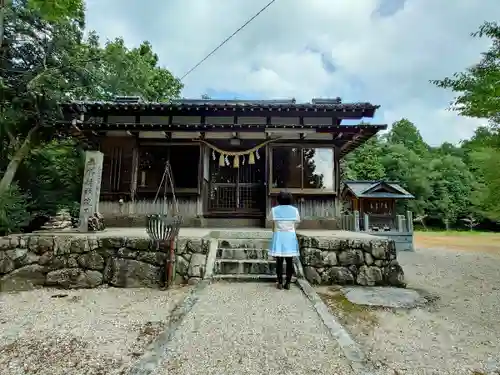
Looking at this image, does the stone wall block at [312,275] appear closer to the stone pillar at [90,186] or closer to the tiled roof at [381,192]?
the stone pillar at [90,186]

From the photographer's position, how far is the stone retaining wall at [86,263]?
5273 mm

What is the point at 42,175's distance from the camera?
34.1 feet

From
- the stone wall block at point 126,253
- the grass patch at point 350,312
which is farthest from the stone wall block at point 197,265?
→ the grass patch at point 350,312

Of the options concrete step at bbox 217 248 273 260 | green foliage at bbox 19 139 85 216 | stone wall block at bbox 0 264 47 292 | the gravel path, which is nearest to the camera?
the gravel path

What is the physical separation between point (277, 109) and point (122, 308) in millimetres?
6835

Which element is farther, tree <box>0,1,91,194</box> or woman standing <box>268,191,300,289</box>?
tree <box>0,1,91,194</box>

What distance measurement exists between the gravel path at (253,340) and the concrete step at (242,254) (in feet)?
4.71

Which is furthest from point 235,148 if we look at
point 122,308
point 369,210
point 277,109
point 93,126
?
point 369,210

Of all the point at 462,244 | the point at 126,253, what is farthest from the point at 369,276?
the point at 462,244

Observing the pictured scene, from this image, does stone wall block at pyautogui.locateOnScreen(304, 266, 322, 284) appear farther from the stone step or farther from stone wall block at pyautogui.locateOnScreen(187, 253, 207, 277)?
stone wall block at pyautogui.locateOnScreen(187, 253, 207, 277)

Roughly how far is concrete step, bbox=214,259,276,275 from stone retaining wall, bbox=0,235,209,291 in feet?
1.24

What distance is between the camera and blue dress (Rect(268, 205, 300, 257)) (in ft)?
15.2

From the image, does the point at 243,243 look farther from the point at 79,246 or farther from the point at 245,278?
the point at 79,246

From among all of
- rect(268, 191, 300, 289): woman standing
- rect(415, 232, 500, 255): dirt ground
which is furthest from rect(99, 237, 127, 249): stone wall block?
rect(415, 232, 500, 255): dirt ground
